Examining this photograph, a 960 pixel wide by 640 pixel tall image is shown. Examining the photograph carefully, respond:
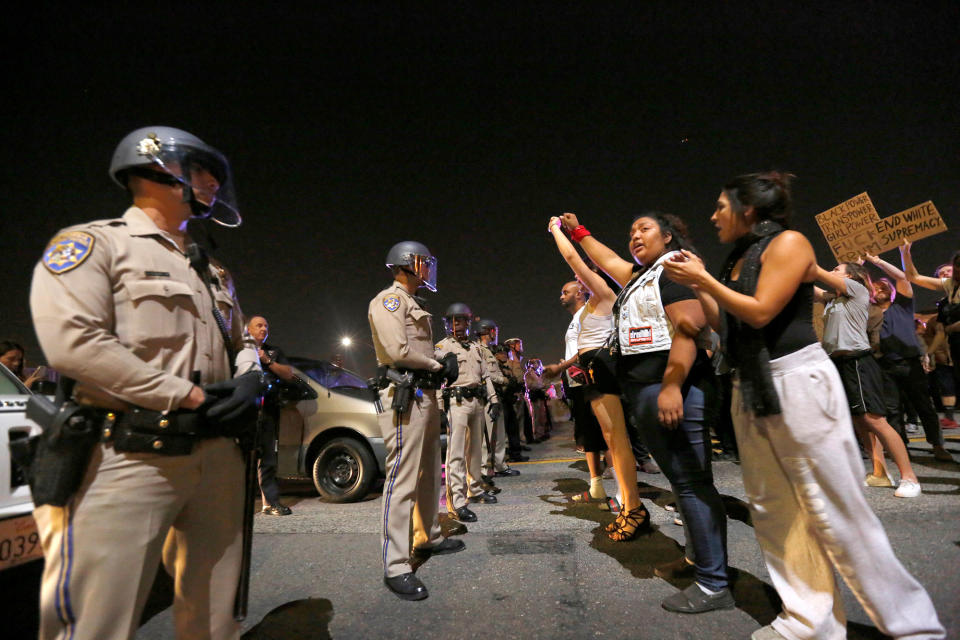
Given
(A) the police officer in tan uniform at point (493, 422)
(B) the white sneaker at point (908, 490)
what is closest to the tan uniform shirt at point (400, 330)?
(A) the police officer in tan uniform at point (493, 422)

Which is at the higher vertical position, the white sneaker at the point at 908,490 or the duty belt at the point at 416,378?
the duty belt at the point at 416,378

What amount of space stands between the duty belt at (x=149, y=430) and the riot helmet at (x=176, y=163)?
0.89 metres

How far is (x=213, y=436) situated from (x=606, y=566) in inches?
111

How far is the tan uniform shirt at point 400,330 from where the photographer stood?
3754 millimetres

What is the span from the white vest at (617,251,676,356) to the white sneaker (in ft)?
11.4

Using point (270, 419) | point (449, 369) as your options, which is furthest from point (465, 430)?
point (270, 419)

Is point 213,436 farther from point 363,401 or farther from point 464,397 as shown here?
point 363,401

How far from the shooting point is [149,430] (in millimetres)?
1685

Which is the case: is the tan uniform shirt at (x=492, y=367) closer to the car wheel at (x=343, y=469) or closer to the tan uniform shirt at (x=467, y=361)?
the tan uniform shirt at (x=467, y=361)

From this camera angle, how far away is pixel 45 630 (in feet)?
4.96

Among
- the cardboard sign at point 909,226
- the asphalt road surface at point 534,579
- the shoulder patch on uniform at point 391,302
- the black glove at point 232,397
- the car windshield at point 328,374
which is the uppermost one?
the cardboard sign at point 909,226

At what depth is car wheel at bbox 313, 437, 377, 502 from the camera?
21.3 ft

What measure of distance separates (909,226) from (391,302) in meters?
6.20

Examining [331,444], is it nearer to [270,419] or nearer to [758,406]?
[270,419]
